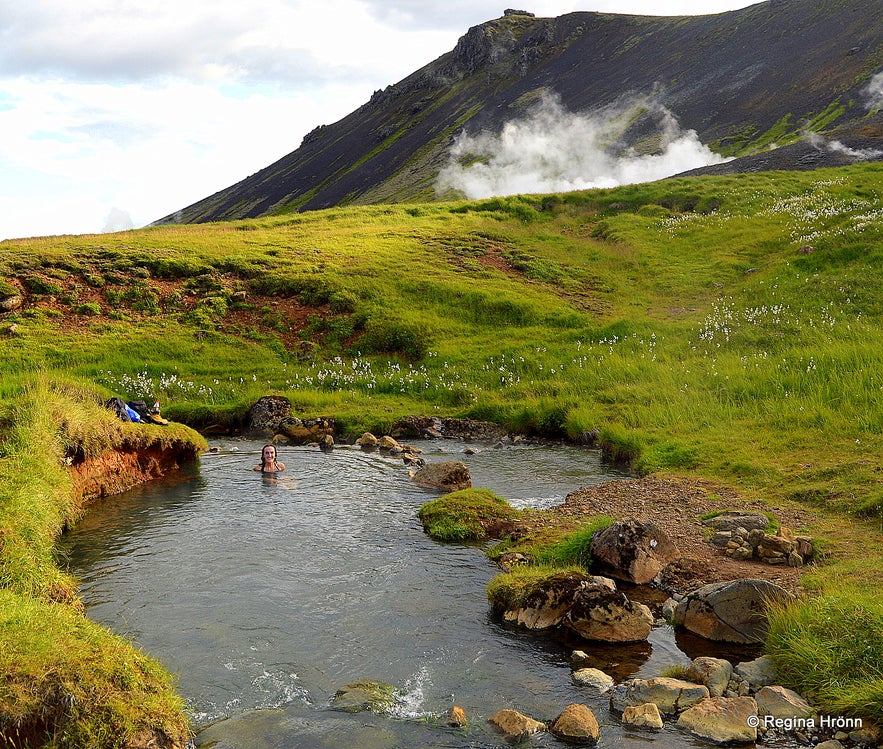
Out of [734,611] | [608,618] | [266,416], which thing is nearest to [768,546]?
[734,611]

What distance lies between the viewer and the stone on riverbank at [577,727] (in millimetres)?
8383

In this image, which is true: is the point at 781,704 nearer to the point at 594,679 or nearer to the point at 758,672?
the point at 758,672

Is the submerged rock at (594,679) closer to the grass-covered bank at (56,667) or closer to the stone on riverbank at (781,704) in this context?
the stone on riverbank at (781,704)

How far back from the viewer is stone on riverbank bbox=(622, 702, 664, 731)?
8633 mm

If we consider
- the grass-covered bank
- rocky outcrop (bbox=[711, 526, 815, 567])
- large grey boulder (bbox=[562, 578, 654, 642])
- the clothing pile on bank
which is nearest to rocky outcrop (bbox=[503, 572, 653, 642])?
large grey boulder (bbox=[562, 578, 654, 642])

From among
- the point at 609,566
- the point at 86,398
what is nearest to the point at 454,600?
the point at 609,566

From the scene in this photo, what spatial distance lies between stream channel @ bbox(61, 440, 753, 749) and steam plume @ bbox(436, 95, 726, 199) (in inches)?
3952

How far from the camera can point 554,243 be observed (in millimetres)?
52219

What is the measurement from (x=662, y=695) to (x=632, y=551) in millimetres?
4330

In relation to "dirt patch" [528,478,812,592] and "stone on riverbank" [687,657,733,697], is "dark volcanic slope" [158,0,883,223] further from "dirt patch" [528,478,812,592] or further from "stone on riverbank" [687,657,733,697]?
"stone on riverbank" [687,657,733,697]

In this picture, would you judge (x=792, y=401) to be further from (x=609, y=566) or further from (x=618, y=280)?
(x=618, y=280)

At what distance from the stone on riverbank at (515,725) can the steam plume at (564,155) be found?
10617cm

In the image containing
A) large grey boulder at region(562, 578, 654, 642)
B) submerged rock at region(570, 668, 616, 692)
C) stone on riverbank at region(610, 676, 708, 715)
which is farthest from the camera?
large grey boulder at region(562, 578, 654, 642)

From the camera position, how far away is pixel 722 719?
28.1ft
